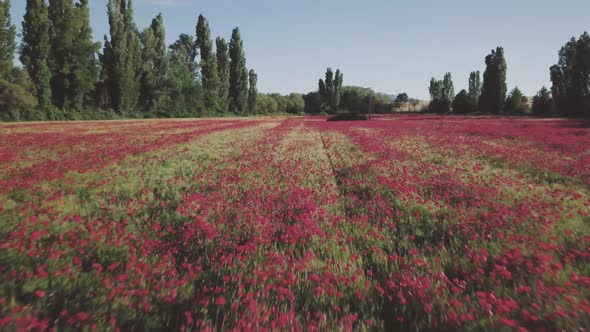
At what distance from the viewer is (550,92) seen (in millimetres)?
70438

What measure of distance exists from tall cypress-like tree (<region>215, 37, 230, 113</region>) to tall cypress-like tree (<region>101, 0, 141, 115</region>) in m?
20.8

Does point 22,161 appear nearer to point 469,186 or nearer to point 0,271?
point 0,271

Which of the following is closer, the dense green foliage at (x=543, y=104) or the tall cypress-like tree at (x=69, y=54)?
the tall cypress-like tree at (x=69, y=54)

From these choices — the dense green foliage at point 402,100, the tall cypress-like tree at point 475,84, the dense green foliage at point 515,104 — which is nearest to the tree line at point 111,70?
the dense green foliage at point 515,104

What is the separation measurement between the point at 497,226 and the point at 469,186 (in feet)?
9.22

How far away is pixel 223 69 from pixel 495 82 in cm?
6883

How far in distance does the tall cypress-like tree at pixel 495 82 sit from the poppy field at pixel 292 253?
78.8 meters

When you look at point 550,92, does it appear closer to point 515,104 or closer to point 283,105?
point 515,104

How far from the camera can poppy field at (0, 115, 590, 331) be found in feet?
7.79

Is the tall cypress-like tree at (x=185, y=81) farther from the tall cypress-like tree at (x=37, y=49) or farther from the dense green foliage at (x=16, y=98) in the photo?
the dense green foliage at (x=16, y=98)

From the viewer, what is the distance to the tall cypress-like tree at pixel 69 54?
40.1m

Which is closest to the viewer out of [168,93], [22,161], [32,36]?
[22,161]

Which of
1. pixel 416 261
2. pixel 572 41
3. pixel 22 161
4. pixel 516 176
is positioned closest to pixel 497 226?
pixel 416 261

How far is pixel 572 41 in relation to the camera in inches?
2638
